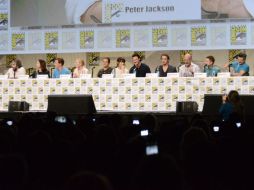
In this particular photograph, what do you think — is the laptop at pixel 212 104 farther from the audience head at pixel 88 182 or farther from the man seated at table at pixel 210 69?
the audience head at pixel 88 182

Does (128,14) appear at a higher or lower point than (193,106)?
higher

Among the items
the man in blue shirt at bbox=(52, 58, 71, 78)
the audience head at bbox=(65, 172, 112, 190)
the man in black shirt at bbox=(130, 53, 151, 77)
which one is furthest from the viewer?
the man in blue shirt at bbox=(52, 58, 71, 78)

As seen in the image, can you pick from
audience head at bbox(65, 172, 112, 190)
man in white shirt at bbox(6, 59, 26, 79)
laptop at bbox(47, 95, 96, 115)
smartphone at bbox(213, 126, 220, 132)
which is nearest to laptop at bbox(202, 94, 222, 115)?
laptop at bbox(47, 95, 96, 115)

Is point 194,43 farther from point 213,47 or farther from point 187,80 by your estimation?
point 187,80

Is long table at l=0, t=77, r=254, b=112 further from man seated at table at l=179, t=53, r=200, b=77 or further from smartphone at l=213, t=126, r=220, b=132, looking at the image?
smartphone at l=213, t=126, r=220, b=132

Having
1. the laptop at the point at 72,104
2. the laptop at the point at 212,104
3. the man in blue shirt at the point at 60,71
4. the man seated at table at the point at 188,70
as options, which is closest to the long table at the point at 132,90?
the man seated at table at the point at 188,70

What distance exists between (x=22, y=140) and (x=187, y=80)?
7990mm

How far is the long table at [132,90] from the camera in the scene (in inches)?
478

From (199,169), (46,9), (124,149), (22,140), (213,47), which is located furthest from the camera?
(46,9)

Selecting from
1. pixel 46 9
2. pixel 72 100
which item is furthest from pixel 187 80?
pixel 46 9

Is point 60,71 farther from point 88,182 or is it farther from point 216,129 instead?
point 88,182

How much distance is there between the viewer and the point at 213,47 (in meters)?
13.6

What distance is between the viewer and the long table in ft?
39.8

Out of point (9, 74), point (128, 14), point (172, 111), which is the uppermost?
point (128, 14)
